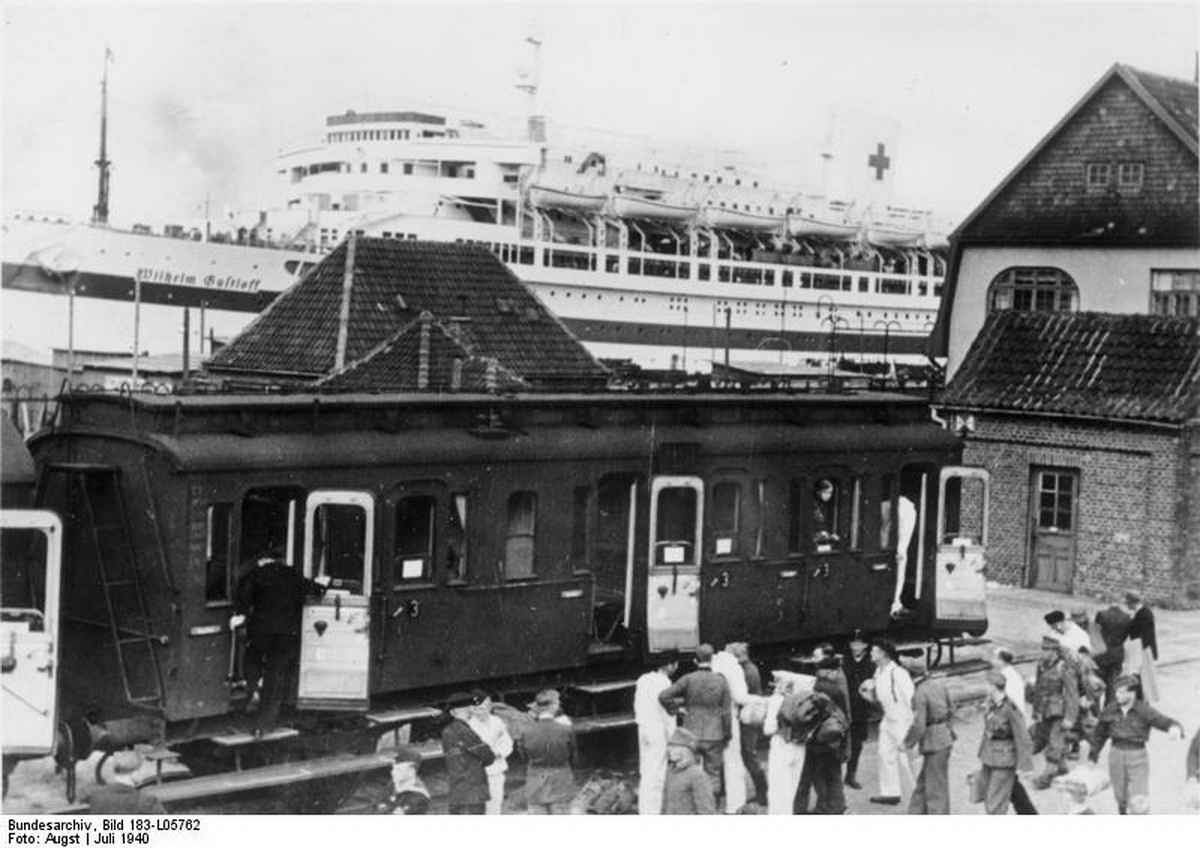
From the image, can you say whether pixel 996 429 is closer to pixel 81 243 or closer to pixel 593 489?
pixel 593 489

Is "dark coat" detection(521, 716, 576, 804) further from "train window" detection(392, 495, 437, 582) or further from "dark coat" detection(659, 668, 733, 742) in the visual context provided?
"train window" detection(392, 495, 437, 582)

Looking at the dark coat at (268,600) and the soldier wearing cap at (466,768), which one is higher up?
the dark coat at (268,600)

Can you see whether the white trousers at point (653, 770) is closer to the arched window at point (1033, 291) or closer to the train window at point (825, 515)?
the train window at point (825, 515)

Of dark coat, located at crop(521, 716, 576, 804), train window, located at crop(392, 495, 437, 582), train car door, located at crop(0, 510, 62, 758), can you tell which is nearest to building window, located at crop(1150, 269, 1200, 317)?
train window, located at crop(392, 495, 437, 582)

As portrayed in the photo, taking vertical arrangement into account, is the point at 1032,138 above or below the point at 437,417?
above

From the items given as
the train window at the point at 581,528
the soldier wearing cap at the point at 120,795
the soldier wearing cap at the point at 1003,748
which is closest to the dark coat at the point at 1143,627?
the soldier wearing cap at the point at 1003,748

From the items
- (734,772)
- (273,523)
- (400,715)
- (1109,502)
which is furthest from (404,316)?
(734,772)

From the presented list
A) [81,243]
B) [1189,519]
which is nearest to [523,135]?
[81,243]

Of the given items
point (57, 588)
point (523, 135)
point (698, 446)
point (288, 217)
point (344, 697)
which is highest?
point (523, 135)
